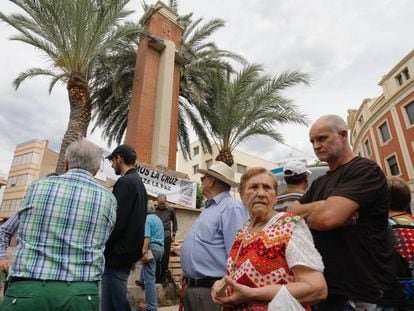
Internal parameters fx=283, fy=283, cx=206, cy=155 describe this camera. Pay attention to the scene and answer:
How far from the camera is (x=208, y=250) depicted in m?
2.21

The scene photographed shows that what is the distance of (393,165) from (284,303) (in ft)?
94.1

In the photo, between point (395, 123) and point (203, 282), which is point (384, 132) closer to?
point (395, 123)

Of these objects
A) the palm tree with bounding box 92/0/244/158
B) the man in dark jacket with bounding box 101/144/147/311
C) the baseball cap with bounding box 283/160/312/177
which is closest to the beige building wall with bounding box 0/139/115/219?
the palm tree with bounding box 92/0/244/158

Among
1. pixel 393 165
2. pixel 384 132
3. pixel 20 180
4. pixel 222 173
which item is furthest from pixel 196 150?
pixel 222 173

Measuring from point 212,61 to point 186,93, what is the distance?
2566 millimetres

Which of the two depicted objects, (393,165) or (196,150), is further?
(196,150)

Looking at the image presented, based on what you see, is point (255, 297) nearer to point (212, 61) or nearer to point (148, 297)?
point (148, 297)

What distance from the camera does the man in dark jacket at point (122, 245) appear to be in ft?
8.02

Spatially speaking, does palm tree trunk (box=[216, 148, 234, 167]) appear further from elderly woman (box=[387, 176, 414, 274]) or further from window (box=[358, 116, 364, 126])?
window (box=[358, 116, 364, 126])

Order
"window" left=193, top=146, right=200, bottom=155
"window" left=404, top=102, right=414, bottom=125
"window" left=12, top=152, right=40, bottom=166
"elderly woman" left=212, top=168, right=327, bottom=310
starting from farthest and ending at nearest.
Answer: "window" left=12, top=152, right=40, bottom=166 < "window" left=193, top=146, right=200, bottom=155 < "window" left=404, top=102, right=414, bottom=125 < "elderly woman" left=212, top=168, right=327, bottom=310

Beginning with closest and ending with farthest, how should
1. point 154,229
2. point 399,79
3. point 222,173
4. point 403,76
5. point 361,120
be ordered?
point 222,173 → point 154,229 → point 403,76 → point 399,79 → point 361,120

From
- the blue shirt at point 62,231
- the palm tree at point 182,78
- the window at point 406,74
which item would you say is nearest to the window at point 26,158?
the palm tree at point 182,78

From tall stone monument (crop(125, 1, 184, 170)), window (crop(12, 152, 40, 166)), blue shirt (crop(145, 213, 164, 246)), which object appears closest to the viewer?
blue shirt (crop(145, 213, 164, 246))

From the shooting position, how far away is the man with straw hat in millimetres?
2146
